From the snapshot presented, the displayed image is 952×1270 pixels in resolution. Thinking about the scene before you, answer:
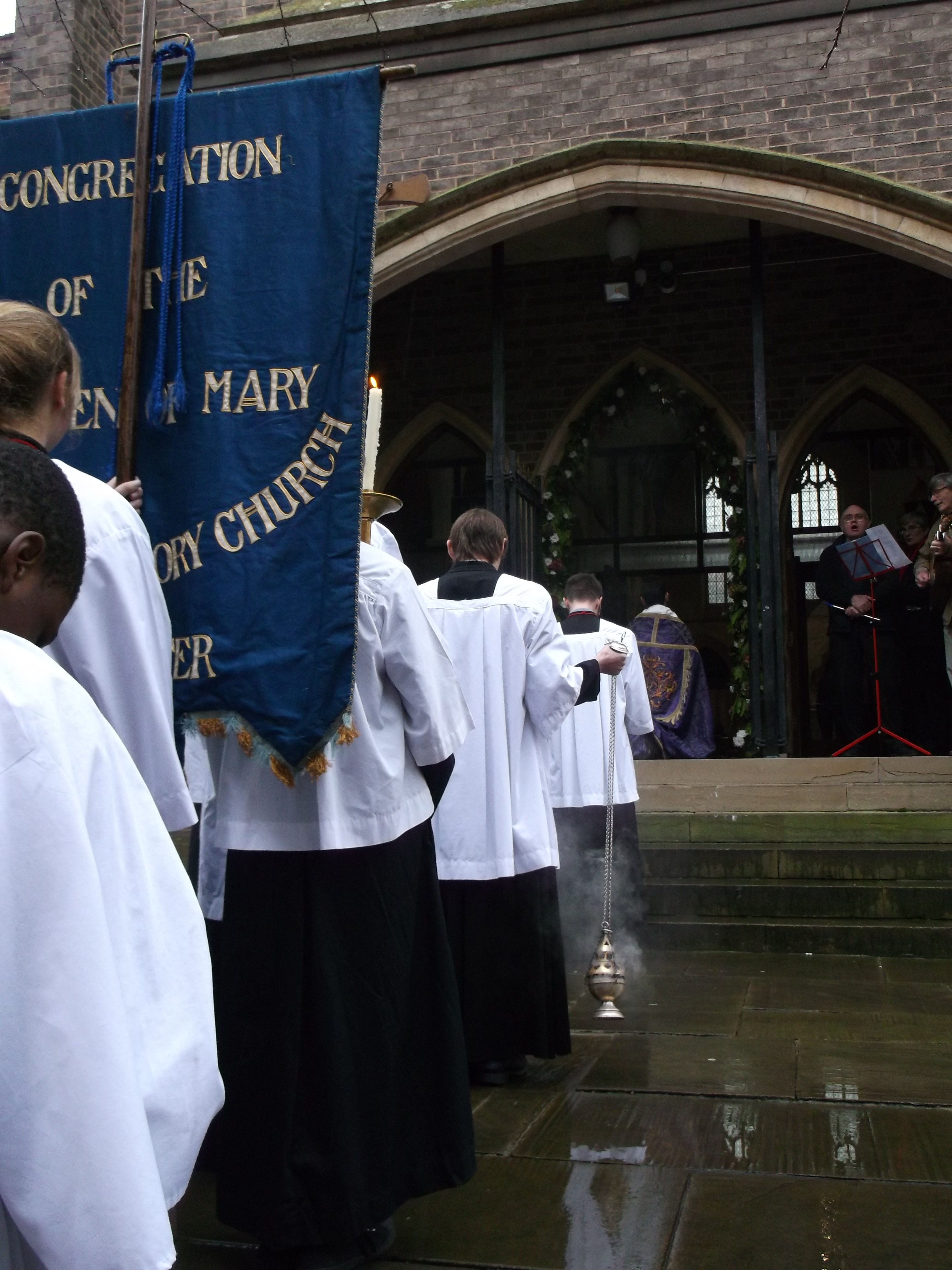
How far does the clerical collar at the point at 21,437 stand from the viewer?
2.10m

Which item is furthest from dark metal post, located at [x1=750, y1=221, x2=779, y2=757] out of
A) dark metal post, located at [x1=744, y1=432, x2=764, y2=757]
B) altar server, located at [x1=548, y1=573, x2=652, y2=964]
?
altar server, located at [x1=548, y1=573, x2=652, y2=964]

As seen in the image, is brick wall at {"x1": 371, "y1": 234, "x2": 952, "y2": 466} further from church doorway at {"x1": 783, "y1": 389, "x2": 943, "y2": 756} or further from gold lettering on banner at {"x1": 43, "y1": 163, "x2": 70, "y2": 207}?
gold lettering on banner at {"x1": 43, "y1": 163, "x2": 70, "y2": 207}

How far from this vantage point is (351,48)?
34.6 feet

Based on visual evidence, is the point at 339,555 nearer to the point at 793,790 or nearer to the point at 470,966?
the point at 470,966

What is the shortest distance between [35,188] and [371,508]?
1.17 metres

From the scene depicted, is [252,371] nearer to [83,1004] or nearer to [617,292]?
[83,1004]

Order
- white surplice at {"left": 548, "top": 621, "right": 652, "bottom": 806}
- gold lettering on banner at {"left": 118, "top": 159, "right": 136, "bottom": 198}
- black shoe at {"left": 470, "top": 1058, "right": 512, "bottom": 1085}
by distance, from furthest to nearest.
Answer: white surplice at {"left": 548, "top": 621, "right": 652, "bottom": 806} < black shoe at {"left": 470, "top": 1058, "right": 512, "bottom": 1085} < gold lettering on banner at {"left": 118, "top": 159, "right": 136, "bottom": 198}

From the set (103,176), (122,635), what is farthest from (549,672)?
(122,635)

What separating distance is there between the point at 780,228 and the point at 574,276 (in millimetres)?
1975

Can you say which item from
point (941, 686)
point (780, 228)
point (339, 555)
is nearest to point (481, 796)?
point (339, 555)

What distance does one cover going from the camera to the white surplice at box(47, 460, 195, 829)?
232 cm

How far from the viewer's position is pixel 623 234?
11109 mm

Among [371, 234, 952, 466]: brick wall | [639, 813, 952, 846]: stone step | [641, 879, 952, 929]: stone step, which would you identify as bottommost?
[641, 879, 952, 929]: stone step

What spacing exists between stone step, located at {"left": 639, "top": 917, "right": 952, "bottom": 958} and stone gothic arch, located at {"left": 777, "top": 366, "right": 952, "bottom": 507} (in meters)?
5.52
